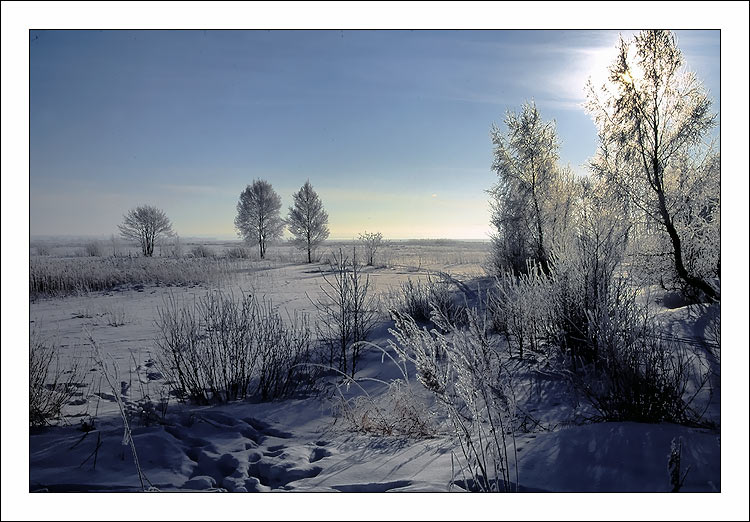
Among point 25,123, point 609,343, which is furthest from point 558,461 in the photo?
point 25,123

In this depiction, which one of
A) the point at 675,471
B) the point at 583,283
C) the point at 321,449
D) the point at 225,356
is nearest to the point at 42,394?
the point at 225,356

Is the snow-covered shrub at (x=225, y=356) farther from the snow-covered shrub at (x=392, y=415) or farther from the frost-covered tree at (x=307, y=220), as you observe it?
the frost-covered tree at (x=307, y=220)

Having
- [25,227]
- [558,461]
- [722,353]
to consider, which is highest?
[25,227]

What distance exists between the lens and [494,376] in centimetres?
235

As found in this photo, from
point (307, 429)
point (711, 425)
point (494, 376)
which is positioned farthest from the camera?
point (307, 429)

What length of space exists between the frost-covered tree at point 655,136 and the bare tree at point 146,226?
56.4 feet

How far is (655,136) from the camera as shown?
5.66 metres

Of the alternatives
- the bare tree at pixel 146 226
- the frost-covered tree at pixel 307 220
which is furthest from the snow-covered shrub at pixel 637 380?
the frost-covered tree at pixel 307 220

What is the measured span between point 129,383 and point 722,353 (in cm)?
536

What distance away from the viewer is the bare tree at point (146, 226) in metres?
17.9

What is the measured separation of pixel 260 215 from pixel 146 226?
19.4 ft

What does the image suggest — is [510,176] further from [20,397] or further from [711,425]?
[20,397]

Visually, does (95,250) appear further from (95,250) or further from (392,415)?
(392,415)

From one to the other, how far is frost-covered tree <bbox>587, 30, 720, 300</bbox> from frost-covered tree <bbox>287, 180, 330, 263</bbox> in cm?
1736
